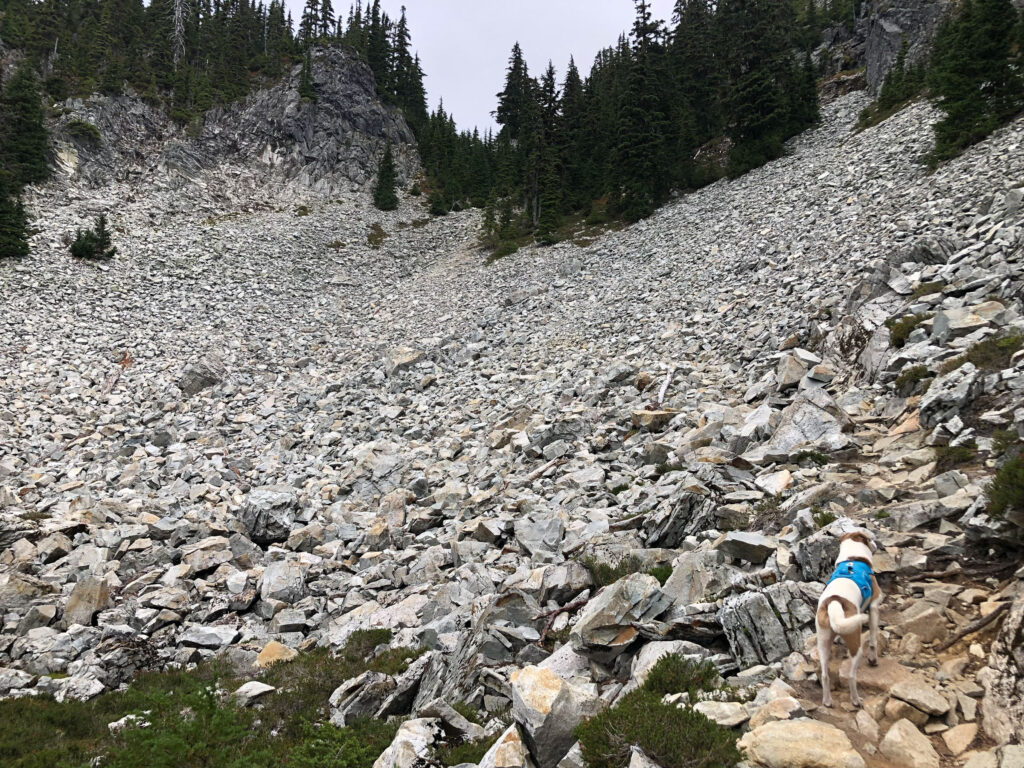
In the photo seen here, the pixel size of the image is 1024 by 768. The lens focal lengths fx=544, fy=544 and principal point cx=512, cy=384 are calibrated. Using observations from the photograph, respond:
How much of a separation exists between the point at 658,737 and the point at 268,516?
12462mm

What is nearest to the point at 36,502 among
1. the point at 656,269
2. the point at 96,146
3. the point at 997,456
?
the point at 997,456

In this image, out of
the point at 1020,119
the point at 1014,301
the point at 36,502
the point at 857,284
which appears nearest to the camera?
the point at 1014,301

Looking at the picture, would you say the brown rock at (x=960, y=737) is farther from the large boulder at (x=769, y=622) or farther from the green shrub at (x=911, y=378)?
the green shrub at (x=911, y=378)

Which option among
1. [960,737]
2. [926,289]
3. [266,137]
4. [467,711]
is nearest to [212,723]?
[467,711]

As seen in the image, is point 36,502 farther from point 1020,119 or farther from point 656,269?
point 1020,119

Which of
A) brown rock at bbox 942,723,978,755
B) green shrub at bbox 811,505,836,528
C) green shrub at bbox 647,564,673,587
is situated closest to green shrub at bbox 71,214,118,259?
green shrub at bbox 647,564,673,587

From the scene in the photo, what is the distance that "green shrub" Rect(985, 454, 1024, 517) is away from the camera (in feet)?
16.8

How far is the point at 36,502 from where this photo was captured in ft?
51.2

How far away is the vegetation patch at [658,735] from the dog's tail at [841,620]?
121 cm

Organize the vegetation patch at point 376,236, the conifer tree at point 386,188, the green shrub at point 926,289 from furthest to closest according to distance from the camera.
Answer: the conifer tree at point 386,188, the vegetation patch at point 376,236, the green shrub at point 926,289

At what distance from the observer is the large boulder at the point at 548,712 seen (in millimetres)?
4908

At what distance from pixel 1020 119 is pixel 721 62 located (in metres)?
35.3

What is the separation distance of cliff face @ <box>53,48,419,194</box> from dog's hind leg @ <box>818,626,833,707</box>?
197 ft

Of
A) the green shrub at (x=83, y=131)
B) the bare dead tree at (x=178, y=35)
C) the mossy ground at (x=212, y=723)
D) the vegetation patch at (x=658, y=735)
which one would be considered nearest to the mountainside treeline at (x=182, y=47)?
the bare dead tree at (x=178, y=35)
